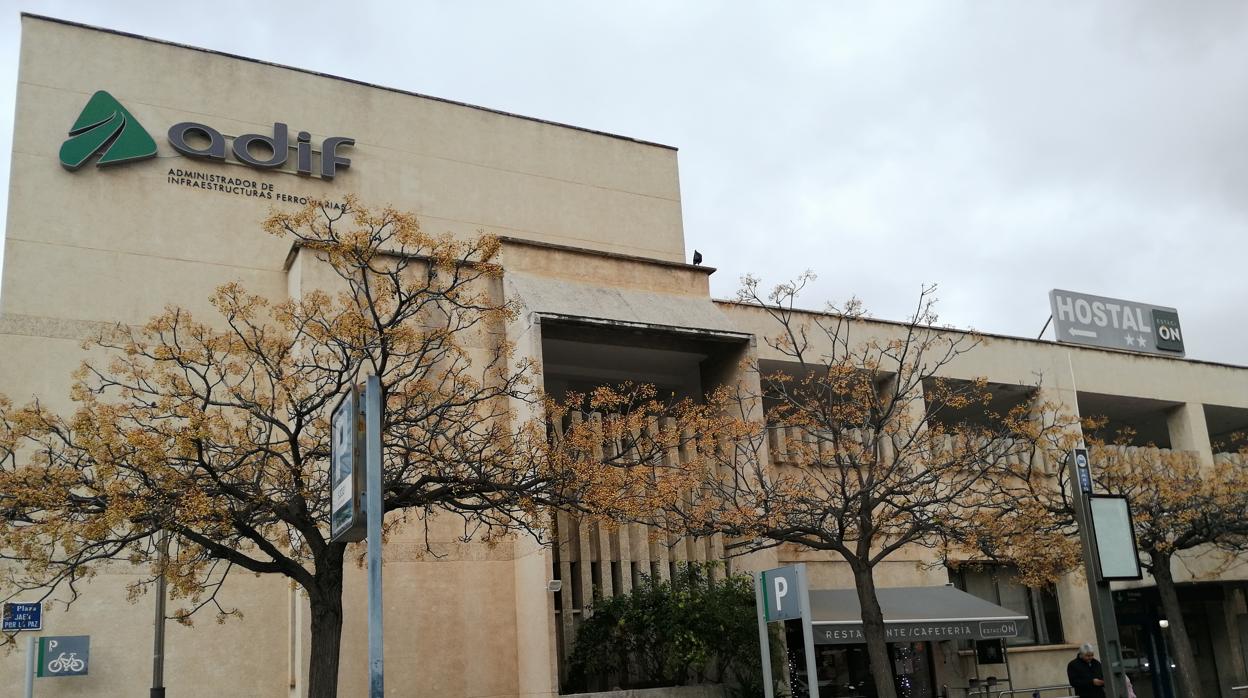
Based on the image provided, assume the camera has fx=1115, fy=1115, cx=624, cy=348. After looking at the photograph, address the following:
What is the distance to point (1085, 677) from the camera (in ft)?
55.9

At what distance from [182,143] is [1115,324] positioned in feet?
83.3

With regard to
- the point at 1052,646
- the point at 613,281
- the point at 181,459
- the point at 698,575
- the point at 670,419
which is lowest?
the point at 1052,646

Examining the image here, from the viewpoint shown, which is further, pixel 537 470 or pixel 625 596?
pixel 625 596

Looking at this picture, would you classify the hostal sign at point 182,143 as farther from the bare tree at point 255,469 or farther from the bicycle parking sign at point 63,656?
the bicycle parking sign at point 63,656

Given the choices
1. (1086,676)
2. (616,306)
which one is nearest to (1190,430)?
(1086,676)

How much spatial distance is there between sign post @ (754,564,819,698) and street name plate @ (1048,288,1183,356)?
1934 cm

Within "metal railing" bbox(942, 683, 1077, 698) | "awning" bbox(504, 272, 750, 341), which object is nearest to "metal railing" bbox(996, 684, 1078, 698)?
"metal railing" bbox(942, 683, 1077, 698)

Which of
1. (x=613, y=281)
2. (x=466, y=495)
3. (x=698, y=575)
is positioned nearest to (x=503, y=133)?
(x=613, y=281)

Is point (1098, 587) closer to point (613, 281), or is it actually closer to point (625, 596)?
point (625, 596)

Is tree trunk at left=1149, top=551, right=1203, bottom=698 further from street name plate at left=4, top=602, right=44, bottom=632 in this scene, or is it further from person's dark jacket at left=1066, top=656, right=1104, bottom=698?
street name plate at left=4, top=602, right=44, bottom=632

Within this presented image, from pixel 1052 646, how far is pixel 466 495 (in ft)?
58.4

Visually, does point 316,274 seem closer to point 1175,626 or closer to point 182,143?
point 182,143

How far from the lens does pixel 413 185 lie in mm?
24562

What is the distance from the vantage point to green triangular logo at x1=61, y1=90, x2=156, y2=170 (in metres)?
20.8
